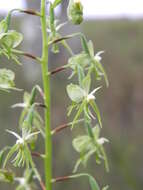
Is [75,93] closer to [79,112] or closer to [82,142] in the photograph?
[79,112]

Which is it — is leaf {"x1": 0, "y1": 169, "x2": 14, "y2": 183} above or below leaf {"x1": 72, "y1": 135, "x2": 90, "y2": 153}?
below

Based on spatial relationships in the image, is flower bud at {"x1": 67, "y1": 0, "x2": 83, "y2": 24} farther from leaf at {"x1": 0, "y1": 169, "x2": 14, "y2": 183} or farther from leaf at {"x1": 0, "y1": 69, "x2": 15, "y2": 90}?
leaf at {"x1": 0, "y1": 169, "x2": 14, "y2": 183}

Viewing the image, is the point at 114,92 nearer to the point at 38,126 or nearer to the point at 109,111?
the point at 109,111

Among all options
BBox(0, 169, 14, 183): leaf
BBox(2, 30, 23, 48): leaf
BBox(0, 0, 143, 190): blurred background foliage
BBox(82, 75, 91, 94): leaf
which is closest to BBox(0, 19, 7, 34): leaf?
BBox(2, 30, 23, 48): leaf

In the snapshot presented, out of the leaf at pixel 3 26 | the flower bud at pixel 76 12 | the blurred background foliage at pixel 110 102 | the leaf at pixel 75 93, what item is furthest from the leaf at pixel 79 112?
the blurred background foliage at pixel 110 102

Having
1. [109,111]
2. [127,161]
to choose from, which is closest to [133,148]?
[127,161]

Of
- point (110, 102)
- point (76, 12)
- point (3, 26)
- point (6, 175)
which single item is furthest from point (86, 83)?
point (110, 102)
